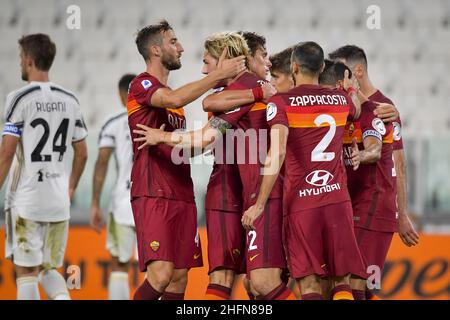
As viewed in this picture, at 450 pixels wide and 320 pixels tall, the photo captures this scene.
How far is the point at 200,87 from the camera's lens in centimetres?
563

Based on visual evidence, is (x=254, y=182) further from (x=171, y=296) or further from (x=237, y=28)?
(x=237, y=28)

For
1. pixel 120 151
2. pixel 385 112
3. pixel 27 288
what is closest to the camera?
pixel 385 112

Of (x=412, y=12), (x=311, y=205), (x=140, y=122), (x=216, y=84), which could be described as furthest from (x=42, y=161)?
(x=412, y=12)

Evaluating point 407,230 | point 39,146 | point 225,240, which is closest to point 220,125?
point 225,240

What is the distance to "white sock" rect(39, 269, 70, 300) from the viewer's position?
710 centimetres

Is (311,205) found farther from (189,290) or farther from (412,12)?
(412,12)

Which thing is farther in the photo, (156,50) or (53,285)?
(53,285)

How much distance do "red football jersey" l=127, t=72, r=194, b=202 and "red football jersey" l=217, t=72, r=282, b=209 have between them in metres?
0.44

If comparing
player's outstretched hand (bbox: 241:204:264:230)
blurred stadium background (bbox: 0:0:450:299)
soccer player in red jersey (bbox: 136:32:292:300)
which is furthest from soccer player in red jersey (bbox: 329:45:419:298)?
blurred stadium background (bbox: 0:0:450:299)

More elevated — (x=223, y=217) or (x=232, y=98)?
(x=232, y=98)

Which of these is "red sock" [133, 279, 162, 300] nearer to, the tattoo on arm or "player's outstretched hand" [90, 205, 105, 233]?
the tattoo on arm

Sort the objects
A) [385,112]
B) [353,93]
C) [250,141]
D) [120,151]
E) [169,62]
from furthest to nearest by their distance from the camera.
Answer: [120,151], [385,112], [169,62], [353,93], [250,141]

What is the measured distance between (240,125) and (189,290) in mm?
3440

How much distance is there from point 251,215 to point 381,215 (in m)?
1.33
